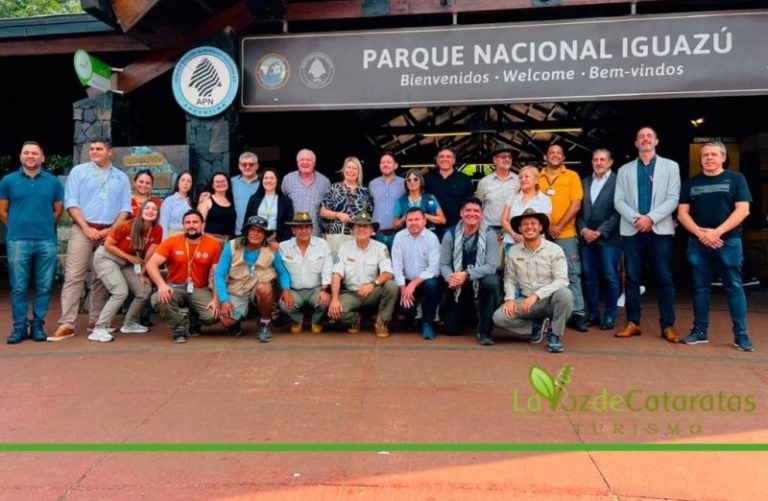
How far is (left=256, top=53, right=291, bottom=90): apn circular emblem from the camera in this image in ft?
22.5

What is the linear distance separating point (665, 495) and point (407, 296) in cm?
297

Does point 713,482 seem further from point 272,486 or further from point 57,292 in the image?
point 57,292

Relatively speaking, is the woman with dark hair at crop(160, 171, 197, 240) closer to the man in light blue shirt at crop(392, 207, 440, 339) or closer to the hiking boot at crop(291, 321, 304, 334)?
the hiking boot at crop(291, 321, 304, 334)

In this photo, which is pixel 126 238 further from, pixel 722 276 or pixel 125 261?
pixel 722 276

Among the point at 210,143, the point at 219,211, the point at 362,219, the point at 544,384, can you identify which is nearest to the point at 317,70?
the point at 210,143

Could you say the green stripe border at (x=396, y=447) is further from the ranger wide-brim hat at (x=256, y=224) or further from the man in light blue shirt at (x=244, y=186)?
the man in light blue shirt at (x=244, y=186)

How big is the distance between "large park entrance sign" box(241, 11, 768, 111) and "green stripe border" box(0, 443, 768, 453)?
4.22 m

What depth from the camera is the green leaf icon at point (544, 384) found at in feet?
12.6

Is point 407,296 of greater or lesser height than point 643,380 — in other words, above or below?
above

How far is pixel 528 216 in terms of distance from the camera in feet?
16.5

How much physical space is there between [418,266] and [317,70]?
9.14ft

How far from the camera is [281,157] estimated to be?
38.9ft

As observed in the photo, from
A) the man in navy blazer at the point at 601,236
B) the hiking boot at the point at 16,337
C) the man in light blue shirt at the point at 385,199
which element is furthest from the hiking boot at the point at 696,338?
the hiking boot at the point at 16,337

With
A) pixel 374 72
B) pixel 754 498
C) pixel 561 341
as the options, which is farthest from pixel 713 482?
pixel 374 72
